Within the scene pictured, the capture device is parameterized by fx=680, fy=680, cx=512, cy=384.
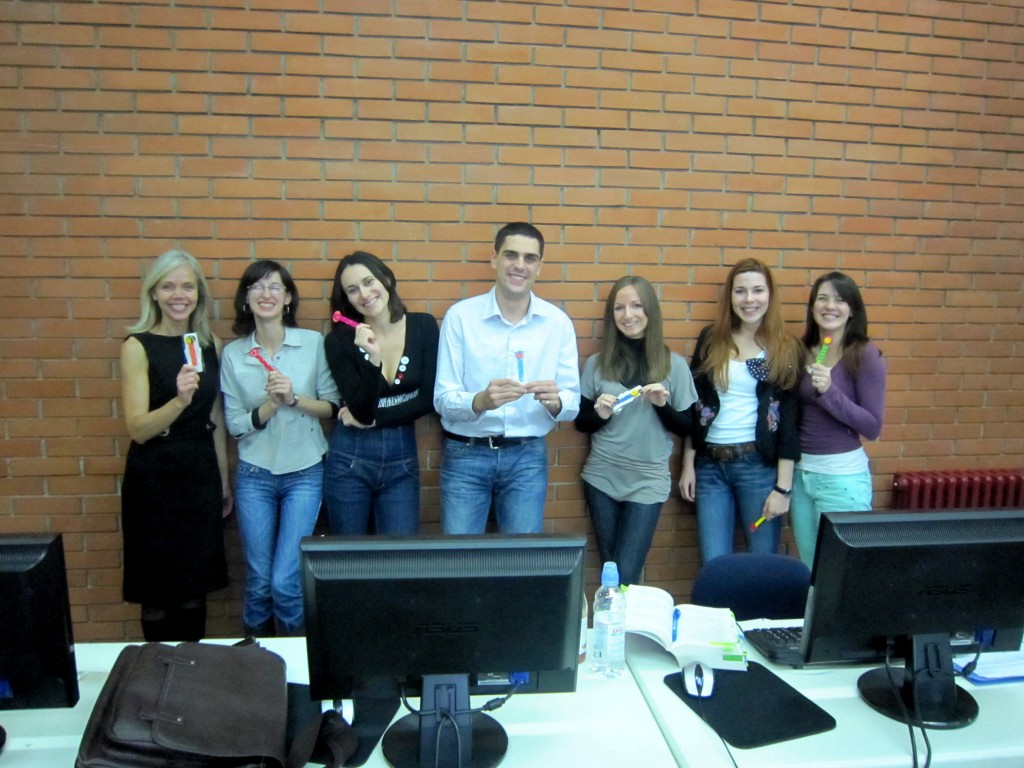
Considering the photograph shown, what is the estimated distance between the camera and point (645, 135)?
117 inches

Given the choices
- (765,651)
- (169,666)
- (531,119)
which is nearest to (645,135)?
(531,119)

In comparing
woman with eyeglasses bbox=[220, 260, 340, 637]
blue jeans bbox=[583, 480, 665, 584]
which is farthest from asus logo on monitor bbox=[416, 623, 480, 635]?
blue jeans bbox=[583, 480, 665, 584]

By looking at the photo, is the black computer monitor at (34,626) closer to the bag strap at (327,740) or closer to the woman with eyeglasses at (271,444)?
the bag strap at (327,740)

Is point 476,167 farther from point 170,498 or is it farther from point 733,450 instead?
point 170,498

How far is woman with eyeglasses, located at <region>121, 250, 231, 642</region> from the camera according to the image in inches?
99.4

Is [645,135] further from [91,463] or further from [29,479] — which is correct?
[29,479]

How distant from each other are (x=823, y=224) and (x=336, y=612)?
2838mm

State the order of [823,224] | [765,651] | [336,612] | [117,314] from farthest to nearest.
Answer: [823,224], [117,314], [765,651], [336,612]

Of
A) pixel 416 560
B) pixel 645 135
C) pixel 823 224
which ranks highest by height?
pixel 645 135

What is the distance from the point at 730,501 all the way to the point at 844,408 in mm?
609

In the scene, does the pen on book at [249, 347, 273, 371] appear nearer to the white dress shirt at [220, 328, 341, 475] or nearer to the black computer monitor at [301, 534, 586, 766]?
the white dress shirt at [220, 328, 341, 475]

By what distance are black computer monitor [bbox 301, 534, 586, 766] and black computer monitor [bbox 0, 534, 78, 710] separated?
0.47 metres

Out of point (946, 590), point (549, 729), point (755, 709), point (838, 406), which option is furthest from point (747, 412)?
point (549, 729)

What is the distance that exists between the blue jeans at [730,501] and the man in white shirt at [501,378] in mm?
723
